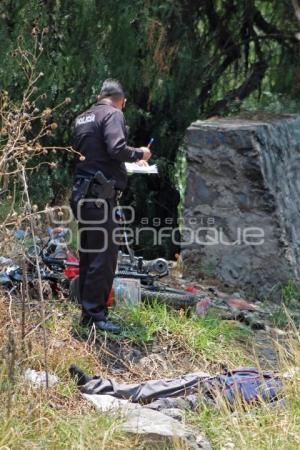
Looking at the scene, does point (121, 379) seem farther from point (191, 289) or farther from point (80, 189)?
point (191, 289)

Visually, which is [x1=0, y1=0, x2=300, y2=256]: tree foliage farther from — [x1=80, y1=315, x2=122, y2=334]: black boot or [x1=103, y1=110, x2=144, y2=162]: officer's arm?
[x1=80, y1=315, x2=122, y2=334]: black boot

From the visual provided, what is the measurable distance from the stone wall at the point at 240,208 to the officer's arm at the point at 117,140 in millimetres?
2131

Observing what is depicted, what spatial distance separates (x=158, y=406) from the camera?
18.0ft

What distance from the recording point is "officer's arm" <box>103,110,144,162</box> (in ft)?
21.7

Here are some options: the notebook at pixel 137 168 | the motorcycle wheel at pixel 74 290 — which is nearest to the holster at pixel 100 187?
the notebook at pixel 137 168

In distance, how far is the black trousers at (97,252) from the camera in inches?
263

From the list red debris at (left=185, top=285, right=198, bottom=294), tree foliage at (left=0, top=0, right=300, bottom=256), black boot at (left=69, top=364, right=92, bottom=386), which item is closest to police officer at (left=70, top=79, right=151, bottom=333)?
black boot at (left=69, top=364, right=92, bottom=386)

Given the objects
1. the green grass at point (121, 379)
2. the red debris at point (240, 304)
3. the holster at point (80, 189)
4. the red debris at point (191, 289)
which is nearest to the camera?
the green grass at point (121, 379)

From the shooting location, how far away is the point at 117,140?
662 centimetres

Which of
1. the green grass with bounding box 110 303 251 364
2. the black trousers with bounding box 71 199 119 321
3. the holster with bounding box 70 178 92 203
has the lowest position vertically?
the green grass with bounding box 110 303 251 364

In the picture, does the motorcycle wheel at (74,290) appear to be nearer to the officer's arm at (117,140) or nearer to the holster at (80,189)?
the holster at (80,189)

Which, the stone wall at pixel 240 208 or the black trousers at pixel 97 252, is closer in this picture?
the black trousers at pixel 97 252

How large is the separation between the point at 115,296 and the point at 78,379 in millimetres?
1560

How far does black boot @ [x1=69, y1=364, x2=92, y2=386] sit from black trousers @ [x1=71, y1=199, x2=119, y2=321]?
36.1 inches
